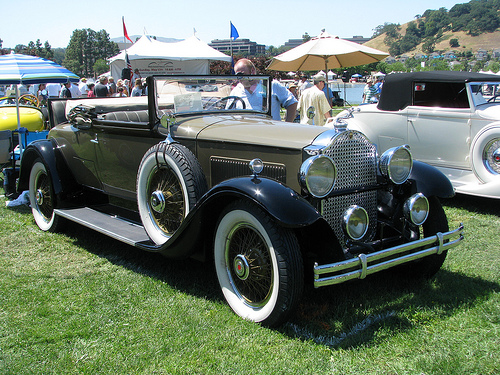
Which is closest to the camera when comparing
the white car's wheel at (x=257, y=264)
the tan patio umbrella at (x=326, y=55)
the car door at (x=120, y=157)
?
the white car's wheel at (x=257, y=264)

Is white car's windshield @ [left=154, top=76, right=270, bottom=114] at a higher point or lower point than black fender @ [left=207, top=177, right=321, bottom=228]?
higher

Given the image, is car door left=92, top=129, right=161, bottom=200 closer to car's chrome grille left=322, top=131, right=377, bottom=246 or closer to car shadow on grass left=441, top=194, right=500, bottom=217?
car's chrome grille left=322, top=131, right=377, bottom=246

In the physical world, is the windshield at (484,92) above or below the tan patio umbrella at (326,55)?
below

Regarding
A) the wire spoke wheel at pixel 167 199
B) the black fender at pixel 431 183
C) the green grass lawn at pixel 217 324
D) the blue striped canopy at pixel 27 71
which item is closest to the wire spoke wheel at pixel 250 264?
the green grass lawn at pixel 217 324

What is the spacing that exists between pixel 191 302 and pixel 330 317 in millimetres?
980

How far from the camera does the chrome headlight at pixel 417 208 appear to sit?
119 inches

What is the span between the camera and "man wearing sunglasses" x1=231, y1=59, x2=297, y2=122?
14.0 ft

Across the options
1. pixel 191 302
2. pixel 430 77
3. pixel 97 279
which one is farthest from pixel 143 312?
pixel 430 77

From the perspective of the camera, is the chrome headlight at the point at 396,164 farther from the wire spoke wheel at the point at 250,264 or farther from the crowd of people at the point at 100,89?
the crowd of people at the point at 100,89

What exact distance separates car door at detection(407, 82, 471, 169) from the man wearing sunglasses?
1820mm

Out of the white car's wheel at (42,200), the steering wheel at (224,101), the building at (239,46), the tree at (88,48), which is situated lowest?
the white car's wheel at (42,200)

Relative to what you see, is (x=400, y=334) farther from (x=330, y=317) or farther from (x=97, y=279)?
(x=97, y=279)

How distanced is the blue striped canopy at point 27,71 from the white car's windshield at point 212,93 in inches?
154

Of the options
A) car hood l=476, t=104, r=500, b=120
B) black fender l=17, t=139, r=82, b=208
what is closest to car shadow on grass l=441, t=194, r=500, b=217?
car hood l=476, t=104, r=500, b=120
